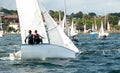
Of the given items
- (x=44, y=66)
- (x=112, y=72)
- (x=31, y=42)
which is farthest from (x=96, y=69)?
(x=31, y=42)

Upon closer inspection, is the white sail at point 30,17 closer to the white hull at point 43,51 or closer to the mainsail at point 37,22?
the mainsail at point 37,22

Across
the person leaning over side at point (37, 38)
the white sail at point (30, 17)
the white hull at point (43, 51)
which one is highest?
the white sail at point (30, 17)

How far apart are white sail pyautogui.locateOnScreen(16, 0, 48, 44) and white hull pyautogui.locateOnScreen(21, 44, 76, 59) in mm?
1641

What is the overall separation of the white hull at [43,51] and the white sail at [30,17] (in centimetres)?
164

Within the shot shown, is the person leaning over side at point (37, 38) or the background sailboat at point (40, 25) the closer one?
the person leaning over side at point (37, 38)

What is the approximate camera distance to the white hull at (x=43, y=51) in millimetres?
37562

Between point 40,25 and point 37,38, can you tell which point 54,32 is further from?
point 37,38

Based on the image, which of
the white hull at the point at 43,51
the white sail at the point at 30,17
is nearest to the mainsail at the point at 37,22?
the white sail at the point at 30,17

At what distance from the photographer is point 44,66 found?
115ft

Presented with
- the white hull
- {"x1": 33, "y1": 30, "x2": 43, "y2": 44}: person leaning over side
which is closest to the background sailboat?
the white hull

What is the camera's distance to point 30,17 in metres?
40.0

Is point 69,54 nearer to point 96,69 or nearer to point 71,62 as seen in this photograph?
point 71,62

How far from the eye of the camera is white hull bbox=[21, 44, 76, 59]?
123 feet

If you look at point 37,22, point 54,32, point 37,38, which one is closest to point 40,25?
point 37,22
